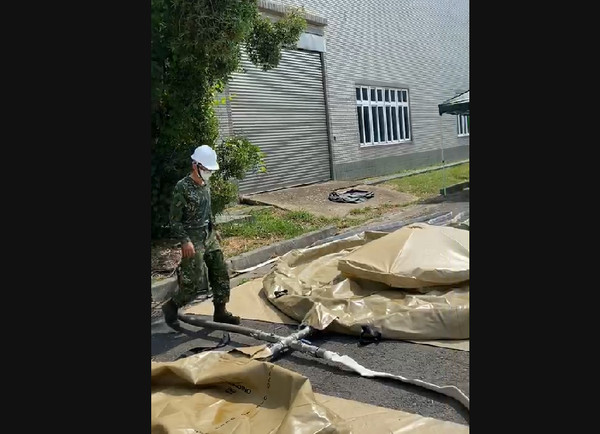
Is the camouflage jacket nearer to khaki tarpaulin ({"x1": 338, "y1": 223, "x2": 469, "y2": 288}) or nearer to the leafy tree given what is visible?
khaki tarpaulin ({"x1": 338, "y1": 223, "x2": 469, "y2": 288})

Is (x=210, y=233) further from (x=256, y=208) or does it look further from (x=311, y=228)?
(x=256, y=208)

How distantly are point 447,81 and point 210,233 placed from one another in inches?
442

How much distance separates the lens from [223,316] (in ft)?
16.6

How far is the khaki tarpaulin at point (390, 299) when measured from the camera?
14.7 ft

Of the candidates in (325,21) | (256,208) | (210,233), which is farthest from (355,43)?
(210,233)

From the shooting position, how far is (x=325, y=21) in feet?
51.0

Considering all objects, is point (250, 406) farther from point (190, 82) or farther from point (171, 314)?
point (190, 82)

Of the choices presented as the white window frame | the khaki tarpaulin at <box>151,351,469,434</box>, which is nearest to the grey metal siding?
the white window frame

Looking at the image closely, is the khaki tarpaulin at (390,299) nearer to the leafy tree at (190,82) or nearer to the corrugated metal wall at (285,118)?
the leafy tree at (190,82)

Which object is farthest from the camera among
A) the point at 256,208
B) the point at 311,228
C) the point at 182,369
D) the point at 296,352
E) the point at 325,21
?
the point at 325,21

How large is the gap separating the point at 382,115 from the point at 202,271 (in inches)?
549

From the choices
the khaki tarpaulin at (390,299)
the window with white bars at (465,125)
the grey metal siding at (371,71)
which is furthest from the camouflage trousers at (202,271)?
the grey metal siding at (371,71)

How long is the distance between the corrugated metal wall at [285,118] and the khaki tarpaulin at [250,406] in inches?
370

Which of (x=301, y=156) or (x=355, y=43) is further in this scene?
(x=355, y=43)
